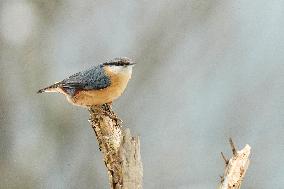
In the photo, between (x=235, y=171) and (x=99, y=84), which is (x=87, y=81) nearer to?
(x=99, y=84)

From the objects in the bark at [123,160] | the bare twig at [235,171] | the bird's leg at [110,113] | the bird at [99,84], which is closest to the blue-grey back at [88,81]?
the bird at [99,84]

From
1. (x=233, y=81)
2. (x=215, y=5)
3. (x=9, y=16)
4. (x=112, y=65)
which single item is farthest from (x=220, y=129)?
(x=112, y=65)

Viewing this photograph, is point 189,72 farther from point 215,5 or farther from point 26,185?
point 26,185

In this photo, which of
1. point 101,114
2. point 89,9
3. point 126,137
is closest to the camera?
point 126,137

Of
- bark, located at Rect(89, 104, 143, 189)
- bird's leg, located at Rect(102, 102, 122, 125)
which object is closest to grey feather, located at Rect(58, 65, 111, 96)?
bird's leg, located at Rect(102, 102, 122, 125)

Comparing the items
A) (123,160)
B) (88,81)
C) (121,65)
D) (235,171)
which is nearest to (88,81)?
(88,81)

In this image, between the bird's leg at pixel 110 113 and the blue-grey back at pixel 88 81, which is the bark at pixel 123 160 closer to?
the bird's leg at pixel 110 113
